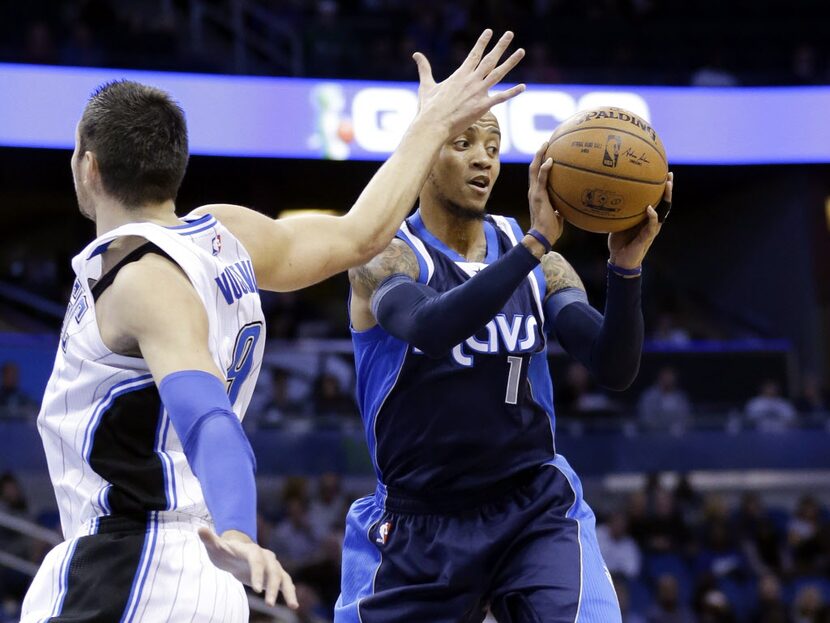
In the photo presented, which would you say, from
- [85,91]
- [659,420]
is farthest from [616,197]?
[85,91]

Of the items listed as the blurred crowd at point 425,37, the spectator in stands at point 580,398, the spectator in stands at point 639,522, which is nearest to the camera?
the spectator in stands at point 639,522

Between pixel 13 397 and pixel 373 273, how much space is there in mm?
7554

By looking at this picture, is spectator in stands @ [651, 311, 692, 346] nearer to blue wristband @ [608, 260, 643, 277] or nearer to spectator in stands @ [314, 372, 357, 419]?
spectator in stands @ [314, 372, 357, 419]

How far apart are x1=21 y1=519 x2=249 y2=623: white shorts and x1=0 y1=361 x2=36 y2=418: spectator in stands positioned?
8.05m

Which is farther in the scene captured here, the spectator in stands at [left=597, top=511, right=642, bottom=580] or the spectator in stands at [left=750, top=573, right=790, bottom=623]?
the spectator in stands at [left=597, top=511, right=642, bottom=580]

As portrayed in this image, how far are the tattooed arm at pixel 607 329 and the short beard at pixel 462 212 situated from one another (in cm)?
41

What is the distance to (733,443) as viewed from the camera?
39.6ft

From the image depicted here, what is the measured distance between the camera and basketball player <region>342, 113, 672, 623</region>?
3.90 meters

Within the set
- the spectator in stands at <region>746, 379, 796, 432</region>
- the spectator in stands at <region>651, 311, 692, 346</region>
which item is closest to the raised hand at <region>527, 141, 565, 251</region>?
the spectator in stands at <region>746, 379, 796, 432</region>

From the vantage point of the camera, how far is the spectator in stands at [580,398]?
12.6 meters

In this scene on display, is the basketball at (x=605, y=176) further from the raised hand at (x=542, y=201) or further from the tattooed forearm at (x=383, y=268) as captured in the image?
the tattooed forearm at (x=383, y=268)

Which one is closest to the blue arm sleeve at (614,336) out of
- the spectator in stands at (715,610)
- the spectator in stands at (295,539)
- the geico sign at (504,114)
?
the spectator in stands at (295,539)

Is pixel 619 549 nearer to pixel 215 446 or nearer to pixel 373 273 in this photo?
pixel 373 273

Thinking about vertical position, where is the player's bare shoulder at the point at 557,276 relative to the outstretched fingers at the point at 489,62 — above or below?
below
